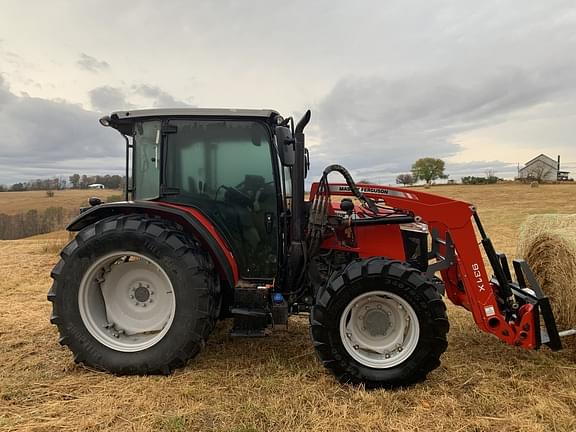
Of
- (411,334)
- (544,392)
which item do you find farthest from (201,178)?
(544,392)

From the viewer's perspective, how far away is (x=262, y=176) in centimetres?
366

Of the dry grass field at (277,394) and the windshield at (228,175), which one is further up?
the windshield at (228,175)

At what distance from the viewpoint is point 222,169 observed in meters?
3.67

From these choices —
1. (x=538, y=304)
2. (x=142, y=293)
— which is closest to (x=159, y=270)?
(x=142, y=293)

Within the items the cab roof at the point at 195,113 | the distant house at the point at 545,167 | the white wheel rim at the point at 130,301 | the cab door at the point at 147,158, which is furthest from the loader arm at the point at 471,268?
the distant house at the point at 545,167

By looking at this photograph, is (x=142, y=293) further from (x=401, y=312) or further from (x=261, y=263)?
(x=401, y=312)

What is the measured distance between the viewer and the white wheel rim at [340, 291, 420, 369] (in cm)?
335

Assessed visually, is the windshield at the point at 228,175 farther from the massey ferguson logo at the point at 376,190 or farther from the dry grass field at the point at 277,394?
the dry grass field at the point at 277,394

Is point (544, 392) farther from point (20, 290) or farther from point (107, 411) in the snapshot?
point (20, 290)

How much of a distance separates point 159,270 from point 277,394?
4.54 ft

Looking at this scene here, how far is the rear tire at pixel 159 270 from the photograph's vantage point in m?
3.36

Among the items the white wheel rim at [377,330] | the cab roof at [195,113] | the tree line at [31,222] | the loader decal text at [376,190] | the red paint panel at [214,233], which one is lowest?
the tree line at [31,222]

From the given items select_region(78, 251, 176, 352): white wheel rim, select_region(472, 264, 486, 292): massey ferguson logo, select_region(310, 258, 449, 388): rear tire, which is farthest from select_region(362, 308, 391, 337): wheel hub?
select_region(78, 251, 176, 352): white wheel rim

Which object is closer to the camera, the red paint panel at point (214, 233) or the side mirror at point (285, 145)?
the side mirror at point (285, 145)
